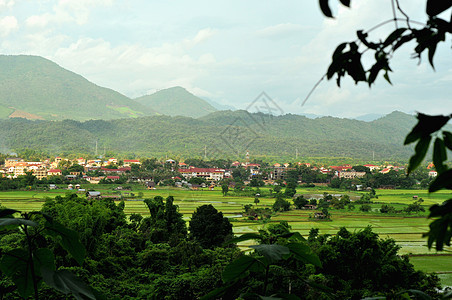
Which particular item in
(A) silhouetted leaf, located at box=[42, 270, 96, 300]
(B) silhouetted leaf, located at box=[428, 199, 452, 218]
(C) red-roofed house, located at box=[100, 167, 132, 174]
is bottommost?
(C) red-roofed house, located at box=[100, 167, 132, 174]

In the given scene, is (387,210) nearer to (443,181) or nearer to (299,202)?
(299,202)

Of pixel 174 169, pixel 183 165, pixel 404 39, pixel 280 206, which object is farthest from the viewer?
pixel 183 165

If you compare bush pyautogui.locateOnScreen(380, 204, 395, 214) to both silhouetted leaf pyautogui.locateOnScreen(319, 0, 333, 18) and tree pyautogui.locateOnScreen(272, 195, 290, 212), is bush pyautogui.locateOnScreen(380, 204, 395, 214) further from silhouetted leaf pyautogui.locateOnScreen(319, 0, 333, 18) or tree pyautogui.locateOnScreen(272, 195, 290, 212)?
silhouetted leaf pyautogui.locateOnScreen(319, 0, 333, 18)

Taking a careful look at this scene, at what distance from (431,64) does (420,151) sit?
0.13 meters

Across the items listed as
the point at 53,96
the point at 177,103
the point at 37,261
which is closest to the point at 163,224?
the point at 37,261

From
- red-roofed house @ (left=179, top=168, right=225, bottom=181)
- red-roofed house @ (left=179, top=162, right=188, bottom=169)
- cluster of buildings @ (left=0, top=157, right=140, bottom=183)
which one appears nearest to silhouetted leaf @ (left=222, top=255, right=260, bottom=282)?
cluster of buildings @ (left=0, top=157, right=140, bottom=183)

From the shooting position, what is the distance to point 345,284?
7.55 metres

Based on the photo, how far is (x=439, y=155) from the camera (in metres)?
0.47

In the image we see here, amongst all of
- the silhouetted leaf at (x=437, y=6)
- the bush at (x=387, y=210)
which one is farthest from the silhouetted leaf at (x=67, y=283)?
the bush at (x=387, y=210)

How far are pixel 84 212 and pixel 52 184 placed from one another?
28.3 m

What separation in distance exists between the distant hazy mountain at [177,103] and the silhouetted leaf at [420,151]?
152 meters

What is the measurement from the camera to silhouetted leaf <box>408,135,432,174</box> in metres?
0.45

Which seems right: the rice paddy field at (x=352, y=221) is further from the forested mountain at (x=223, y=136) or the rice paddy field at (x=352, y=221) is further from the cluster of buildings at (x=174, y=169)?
the forested mountain at (x=223, y=136)

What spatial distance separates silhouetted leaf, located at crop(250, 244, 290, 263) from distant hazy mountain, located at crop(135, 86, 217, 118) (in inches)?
5968
